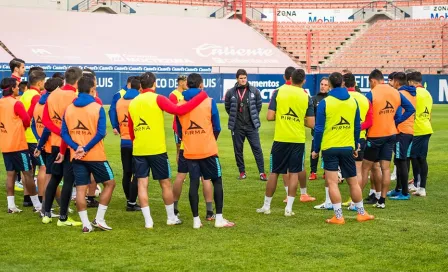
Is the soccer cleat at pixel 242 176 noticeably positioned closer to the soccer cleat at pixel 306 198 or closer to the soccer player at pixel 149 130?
the soccer cleat at pixel 306 198

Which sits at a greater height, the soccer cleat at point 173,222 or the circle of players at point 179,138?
the circle of players at point 179,138

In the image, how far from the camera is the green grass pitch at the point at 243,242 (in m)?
8.19

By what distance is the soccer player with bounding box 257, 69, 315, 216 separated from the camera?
11031 mm

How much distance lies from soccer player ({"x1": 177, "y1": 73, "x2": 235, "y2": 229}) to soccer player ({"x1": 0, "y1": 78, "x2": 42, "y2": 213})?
2.64 metres

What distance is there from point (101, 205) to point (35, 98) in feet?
7.74

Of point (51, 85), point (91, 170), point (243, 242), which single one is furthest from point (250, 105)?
point (243, 242)

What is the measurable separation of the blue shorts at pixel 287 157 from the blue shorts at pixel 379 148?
53.0 inches

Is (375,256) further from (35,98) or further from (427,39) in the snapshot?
(427,39)

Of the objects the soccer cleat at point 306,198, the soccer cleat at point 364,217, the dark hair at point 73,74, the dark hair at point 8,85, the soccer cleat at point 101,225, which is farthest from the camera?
the soccer cleat at point 306,198

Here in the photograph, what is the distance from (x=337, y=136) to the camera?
1059 centimetres

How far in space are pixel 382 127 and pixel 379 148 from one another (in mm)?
339

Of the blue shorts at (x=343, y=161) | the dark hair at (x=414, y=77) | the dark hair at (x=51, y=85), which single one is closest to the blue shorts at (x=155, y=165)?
the dark hair at (x=51, y=85)

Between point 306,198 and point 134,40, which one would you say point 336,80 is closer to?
point 306,198

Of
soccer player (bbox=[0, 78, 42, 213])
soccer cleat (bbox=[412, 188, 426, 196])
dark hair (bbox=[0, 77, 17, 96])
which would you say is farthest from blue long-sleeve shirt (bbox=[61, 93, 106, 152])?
soccer cleat (bbox=[412, 188, 426, 196])
